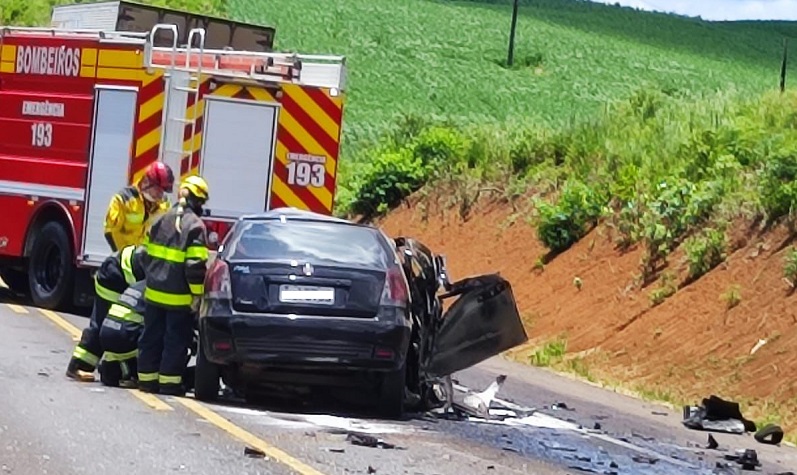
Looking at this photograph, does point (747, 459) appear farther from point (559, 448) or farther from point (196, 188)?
point (196, 188)

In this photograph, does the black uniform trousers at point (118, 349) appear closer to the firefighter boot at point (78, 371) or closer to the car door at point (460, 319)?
the firefighter boot at point (78, 371)

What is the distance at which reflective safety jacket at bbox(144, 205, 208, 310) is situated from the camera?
536 inches

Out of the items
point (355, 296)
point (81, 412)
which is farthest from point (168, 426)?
point (355, 296)

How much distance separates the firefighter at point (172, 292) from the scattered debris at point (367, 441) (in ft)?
7.27

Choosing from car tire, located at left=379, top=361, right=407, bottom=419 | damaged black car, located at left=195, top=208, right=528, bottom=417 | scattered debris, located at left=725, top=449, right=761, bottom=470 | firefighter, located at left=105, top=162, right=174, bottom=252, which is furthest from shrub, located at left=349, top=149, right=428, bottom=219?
scattered debris, located at left=725, top=449, right=761, bottom=470

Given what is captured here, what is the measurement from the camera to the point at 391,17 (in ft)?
237

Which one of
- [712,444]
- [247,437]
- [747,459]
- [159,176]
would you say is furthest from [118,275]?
[747,459]

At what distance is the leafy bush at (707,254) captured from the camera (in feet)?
67.5

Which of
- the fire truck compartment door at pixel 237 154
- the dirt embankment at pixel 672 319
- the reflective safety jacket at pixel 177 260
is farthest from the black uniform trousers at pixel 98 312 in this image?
the dirt embankment at pixel 672 319

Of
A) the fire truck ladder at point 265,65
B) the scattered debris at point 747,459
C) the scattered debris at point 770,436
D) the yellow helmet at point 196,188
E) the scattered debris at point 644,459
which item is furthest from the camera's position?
the fire truck ladder at point 265,65

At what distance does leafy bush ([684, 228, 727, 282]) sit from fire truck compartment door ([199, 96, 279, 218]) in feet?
17.0

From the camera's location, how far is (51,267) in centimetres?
2039

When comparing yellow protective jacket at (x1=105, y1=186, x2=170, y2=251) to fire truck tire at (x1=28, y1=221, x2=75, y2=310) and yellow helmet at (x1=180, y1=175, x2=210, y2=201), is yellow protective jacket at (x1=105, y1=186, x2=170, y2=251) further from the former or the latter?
fire truck tire at (x1=28, y1=221, x2=75, y2=310)

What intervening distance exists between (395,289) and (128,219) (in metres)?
3.90
